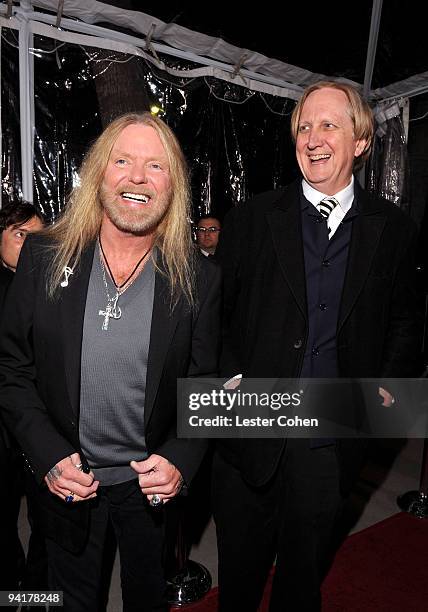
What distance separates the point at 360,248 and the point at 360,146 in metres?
0.44

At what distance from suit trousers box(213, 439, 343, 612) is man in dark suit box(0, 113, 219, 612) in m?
0.37

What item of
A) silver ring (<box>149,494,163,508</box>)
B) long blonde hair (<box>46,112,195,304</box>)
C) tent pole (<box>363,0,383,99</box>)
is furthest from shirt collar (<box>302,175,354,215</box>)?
tent pole (<box>363,0,383,99</box>)

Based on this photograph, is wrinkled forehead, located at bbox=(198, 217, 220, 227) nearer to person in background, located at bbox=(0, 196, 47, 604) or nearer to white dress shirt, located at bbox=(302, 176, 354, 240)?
person in background, located at bbox=(0, 196, 47, 604)

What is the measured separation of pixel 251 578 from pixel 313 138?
1.94 meters

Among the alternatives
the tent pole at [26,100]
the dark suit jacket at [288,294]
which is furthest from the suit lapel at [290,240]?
the tent pole at [26,100]

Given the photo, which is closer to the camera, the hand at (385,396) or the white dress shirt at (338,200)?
the white dress shirt at (338,200)

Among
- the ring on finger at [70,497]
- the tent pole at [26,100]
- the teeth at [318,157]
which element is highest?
the tent pole at [26,100]

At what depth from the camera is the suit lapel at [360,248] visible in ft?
6.28

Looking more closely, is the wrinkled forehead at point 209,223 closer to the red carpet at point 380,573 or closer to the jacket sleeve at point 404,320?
the jacket sleeve at point 404,320

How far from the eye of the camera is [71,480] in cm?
157

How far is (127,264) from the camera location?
185cm

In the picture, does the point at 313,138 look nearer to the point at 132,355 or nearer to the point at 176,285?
the point at 176,285

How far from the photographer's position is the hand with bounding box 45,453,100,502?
1.57m

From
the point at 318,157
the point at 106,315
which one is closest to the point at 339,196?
the point at 318,157
